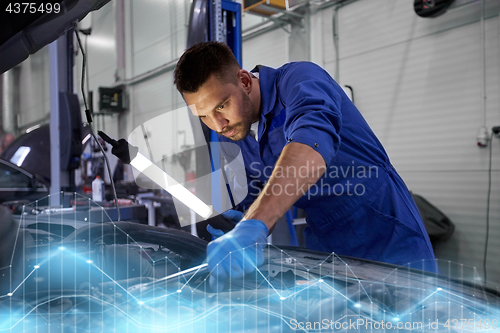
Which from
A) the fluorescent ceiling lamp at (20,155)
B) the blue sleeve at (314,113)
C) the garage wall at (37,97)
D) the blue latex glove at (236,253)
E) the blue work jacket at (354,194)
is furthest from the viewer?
the fluorescent ceiling lamp at (20,155)

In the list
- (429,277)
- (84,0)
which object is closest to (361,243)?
(429,277)

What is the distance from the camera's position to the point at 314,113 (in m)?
0.84

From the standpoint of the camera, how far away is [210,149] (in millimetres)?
2145

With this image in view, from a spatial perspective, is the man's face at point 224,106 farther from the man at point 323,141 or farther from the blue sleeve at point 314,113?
the blue sleeve at point 314,113

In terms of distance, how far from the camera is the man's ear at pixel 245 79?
1143 mm

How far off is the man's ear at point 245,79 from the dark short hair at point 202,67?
6 cm

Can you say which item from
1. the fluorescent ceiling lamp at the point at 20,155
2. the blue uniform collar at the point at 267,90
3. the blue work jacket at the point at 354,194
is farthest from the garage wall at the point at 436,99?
the fluorescent ceiling lamp at the point at 20,155

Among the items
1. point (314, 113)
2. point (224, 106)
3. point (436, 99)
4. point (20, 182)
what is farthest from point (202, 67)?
point (436, 99)

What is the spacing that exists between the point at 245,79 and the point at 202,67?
23 centimetres

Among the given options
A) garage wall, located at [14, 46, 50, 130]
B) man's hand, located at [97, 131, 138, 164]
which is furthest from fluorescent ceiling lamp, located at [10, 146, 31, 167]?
man's hand, located at [97, 131, 138, 164]

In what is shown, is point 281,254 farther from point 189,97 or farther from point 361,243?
point 189,97

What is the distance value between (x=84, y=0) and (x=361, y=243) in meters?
1.06

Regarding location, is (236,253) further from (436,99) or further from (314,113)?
(436,99)

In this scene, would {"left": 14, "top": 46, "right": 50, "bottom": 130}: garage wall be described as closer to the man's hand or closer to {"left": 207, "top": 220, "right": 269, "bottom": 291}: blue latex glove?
the man's hand
